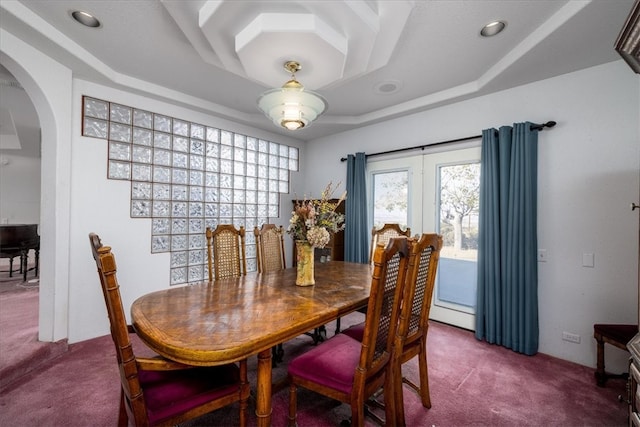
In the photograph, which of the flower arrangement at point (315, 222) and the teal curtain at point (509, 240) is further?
the teal curtain at point (509, 240)

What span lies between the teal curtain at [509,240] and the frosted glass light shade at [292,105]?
1.95 metres

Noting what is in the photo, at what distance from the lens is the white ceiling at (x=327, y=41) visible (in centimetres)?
180

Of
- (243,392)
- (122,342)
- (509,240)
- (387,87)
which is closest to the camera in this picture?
(122,342)

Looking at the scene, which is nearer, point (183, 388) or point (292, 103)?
point (183, 388)

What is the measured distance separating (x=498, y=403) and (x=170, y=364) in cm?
211

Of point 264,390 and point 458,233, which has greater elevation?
point 458,233

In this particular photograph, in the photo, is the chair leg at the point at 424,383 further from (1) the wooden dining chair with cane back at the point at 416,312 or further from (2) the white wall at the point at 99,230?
(2) the white wall at the point at 99,230

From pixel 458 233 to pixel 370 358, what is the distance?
2410mm

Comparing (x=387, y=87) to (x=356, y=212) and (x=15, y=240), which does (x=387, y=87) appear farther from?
(x=15, y=240)

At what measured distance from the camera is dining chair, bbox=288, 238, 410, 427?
1.26m

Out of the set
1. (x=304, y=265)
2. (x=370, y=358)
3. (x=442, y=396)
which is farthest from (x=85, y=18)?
(x=442, y=396)

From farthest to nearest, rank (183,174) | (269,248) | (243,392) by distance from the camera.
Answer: (183,174) < (269,248) < (243,392)

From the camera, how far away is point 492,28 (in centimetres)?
206

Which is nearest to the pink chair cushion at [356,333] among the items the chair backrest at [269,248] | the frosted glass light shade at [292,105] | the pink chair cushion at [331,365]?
the pink chair cushion at [331,365]
